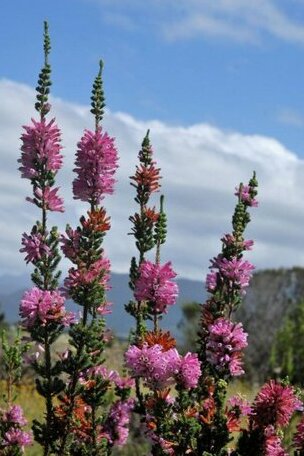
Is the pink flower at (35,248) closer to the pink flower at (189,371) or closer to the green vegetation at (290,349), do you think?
the pink flower at (189,371)

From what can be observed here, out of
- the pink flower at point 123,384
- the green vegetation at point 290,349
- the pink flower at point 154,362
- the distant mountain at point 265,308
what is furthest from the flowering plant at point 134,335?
the distant mountain at point 265,308

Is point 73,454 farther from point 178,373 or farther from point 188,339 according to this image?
point 188,339

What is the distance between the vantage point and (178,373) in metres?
4.41

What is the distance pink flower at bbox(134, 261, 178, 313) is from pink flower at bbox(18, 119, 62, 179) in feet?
2.61

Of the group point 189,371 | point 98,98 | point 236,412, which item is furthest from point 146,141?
point 236,412

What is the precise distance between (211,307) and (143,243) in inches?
23.5

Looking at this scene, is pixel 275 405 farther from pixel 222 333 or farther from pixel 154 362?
pixel 154 362

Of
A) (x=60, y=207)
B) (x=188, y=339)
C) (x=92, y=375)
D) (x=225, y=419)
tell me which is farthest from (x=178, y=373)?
(x=188, y=339)

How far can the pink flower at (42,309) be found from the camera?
4.78 m

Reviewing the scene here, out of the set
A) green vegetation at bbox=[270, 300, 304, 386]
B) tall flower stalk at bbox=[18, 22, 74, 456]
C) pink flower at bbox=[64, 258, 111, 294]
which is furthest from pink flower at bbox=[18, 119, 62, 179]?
green vegetation at bbox=[270, 300, 304, 386]

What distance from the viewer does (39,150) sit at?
16.5 feet

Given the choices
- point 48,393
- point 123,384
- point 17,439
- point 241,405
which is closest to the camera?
point 48,393

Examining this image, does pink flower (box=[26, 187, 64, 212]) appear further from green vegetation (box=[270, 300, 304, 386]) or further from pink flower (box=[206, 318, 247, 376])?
green vegetation (box=[270, 300, 304, 386])

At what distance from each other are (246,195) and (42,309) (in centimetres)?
142
